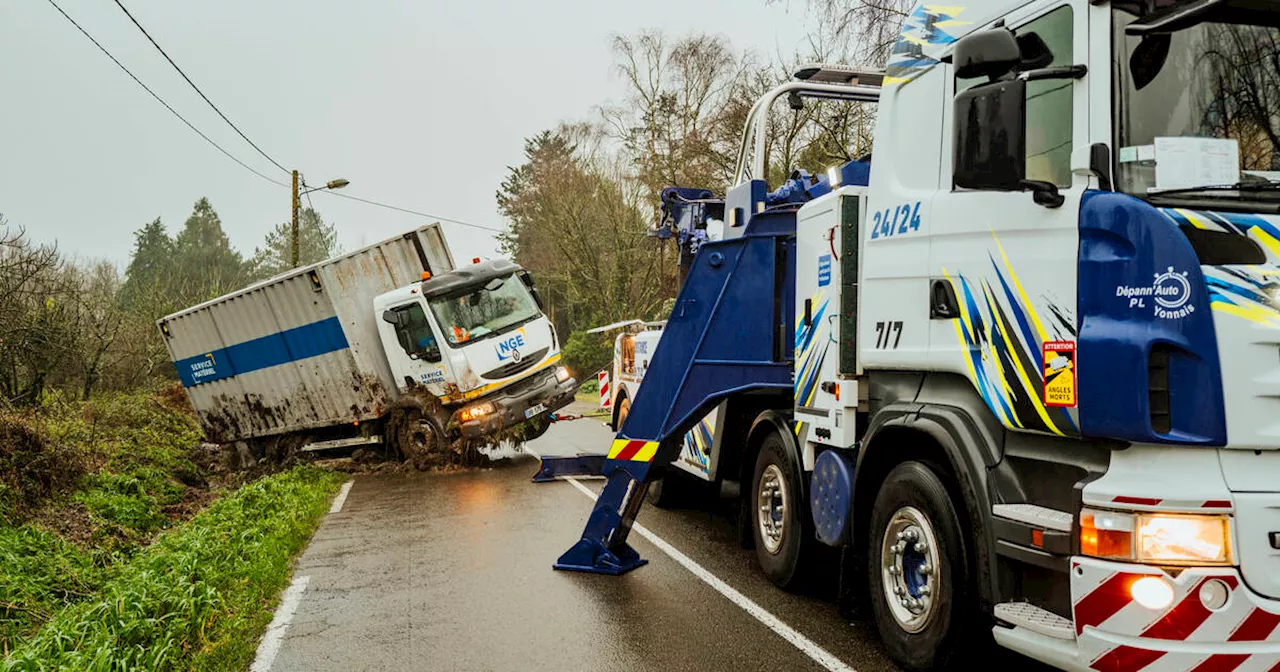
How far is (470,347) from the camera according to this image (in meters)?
14.1

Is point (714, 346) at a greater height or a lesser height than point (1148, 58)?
lesser

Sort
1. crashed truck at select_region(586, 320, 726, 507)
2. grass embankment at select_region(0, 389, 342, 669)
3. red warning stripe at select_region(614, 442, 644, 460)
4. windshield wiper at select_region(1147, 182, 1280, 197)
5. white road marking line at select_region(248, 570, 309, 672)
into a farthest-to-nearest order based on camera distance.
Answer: crashed truck at select_region(586, 320, 726, 507), red warning stripe at select_region(614, 442, 644, 460), grass embankment at select_region(0, 389, 342, 669), white road marking line at select_region(248, 570, 309, 672), windshield wiper at select_region(1147, 182, 1280, 197)

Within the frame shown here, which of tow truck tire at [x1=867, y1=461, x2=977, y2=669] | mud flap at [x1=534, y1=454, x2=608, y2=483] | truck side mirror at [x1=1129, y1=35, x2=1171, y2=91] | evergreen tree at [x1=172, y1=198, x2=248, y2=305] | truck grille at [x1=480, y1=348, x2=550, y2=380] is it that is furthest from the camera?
evergreen tree at [x1=172, y1=198, x2=248, y2=305]

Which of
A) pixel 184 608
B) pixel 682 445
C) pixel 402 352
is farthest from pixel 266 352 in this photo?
pixel 682 445

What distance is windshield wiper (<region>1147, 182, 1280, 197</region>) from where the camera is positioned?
3407 millimetres

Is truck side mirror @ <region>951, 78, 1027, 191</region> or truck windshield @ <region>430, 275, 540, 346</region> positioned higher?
truck side mirror @ <region>951, 78, 1027, 191</region>

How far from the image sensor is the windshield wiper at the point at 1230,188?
341 centimetres

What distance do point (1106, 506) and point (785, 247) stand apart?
332 cm

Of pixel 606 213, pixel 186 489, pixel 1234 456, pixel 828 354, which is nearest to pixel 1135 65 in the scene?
pixel 1234 456

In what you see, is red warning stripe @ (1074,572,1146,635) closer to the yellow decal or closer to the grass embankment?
the yellow decal

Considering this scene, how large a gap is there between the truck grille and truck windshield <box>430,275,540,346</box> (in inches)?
21.3

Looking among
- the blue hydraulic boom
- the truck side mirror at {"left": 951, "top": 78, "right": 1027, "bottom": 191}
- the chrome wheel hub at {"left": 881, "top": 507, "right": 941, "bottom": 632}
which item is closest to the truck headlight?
the blue hydraulic boom

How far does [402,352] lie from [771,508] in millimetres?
8958

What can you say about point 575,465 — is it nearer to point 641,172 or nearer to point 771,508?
point 771,508
